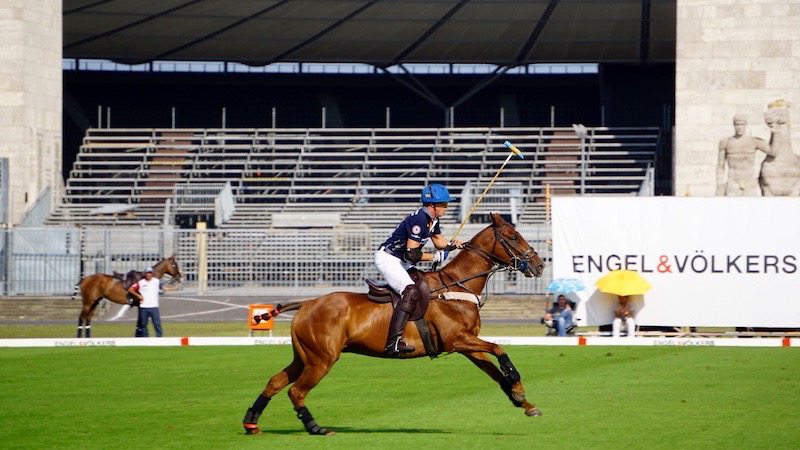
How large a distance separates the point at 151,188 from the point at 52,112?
603cm

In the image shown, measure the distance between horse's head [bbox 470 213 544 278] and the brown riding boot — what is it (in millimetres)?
1488

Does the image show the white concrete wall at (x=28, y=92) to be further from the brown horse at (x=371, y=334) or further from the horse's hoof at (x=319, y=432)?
the horse's hoof at (x=319, y=432)

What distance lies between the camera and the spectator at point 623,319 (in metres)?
31.1

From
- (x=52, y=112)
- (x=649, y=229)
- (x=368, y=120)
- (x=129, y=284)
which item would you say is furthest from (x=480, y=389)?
(x=368, y=120)

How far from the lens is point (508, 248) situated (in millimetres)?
15922

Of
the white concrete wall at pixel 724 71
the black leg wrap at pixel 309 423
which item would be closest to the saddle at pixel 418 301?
the black leg wrap at pixel 309 423

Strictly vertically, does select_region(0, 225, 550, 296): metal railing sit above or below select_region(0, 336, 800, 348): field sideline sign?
above

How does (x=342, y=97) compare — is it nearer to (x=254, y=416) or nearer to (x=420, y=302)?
(x=420, y=302)

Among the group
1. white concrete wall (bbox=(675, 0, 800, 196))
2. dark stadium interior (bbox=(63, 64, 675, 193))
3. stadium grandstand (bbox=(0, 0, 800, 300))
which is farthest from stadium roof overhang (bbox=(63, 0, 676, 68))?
white concrete wall (bbox=(675, 0, 800, 196))

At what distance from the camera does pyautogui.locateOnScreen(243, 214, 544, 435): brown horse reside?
48.8 ft

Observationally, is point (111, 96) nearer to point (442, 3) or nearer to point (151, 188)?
point (151, 188)

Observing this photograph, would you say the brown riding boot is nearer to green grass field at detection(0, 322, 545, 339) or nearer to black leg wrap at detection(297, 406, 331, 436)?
black leg wrap at detection(297, 406, 331, 436)

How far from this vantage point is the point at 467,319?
50.3 feet

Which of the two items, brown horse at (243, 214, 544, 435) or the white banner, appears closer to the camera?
brown horse at (243, 214, 544, 435)
